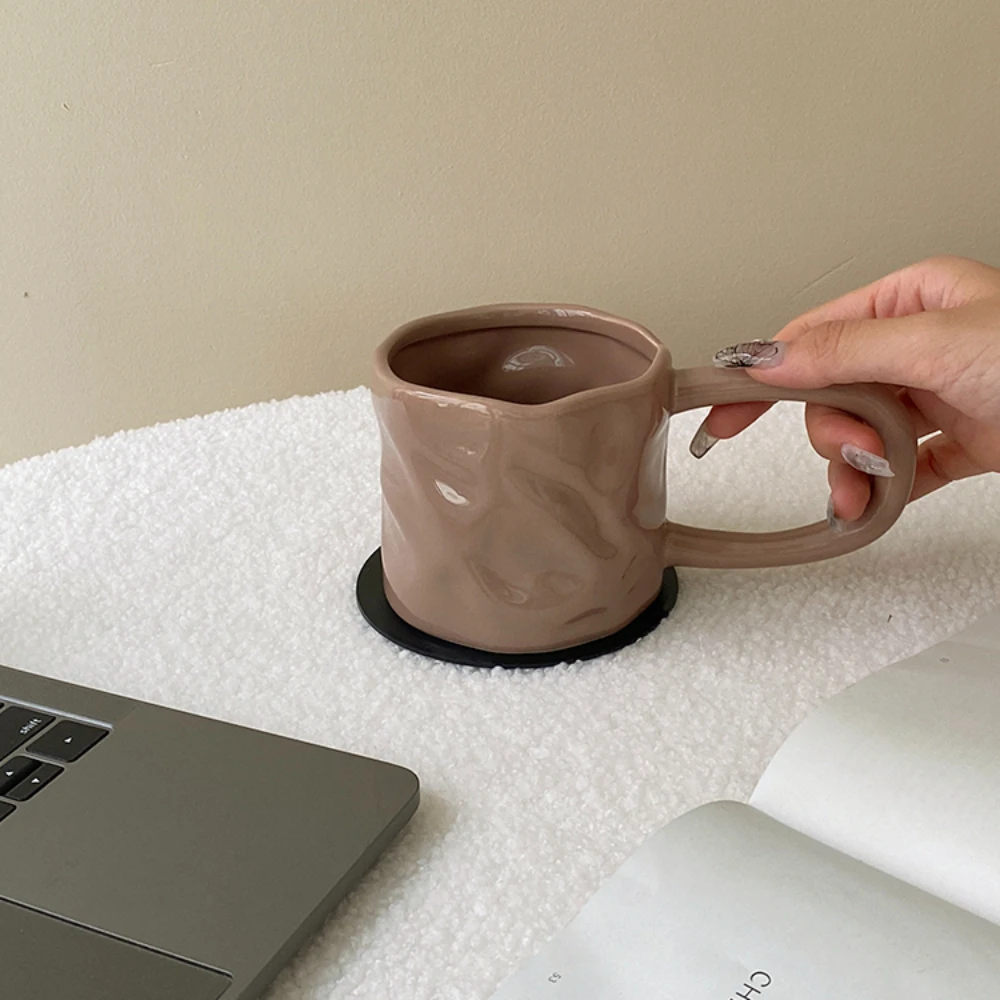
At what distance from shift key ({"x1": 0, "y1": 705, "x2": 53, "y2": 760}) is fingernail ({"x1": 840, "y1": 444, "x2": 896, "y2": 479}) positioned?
1.15ft

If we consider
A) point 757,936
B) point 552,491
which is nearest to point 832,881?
point 757,936

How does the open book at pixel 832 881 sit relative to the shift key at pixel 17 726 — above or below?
below

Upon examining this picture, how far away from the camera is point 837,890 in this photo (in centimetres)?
34

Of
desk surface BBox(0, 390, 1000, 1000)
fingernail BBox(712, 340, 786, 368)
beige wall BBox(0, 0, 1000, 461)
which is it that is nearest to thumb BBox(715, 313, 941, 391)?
fingernail BBox(712, 340, 786, 368)

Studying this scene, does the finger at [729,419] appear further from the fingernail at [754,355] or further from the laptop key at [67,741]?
the laptop key at [67,741]

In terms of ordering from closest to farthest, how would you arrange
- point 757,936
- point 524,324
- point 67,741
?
point 757,936 < point 67,741 < point 524,324

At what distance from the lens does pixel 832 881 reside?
13.5 inches

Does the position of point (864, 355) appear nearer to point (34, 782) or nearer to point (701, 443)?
point (701, 443)

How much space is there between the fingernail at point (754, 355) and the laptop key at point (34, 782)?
31cm

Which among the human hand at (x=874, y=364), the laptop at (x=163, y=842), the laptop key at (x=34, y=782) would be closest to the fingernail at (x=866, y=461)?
the human hand at (x=874, y=364)

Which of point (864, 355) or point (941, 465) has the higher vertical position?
point (864, 355)

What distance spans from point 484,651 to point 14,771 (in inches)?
7.5

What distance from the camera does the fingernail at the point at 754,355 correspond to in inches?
18.6

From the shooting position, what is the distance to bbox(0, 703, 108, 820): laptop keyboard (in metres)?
0.39
